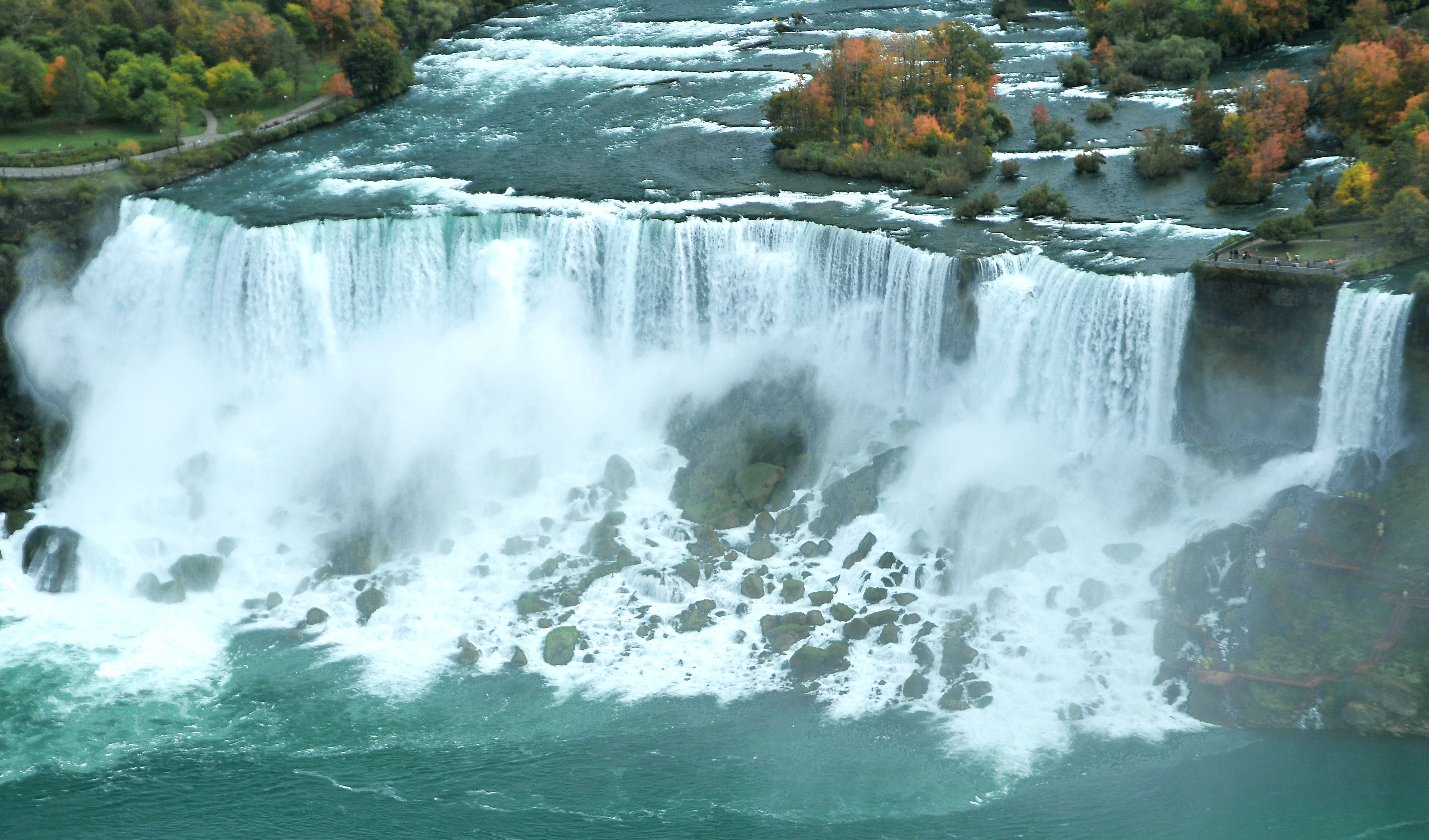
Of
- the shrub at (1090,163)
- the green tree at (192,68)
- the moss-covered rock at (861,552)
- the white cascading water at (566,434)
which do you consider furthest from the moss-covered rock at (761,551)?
the green tree at (192,68)

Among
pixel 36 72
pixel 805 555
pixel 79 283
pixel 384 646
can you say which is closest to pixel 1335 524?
pixel 805 555

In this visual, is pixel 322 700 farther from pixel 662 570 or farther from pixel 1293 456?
pixel 1293 456

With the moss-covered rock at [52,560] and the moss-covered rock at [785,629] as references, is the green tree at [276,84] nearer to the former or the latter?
the moss-covered rock at [52,560]

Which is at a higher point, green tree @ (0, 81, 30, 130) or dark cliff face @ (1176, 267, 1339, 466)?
green tree @ (0, 81, 30, 130)

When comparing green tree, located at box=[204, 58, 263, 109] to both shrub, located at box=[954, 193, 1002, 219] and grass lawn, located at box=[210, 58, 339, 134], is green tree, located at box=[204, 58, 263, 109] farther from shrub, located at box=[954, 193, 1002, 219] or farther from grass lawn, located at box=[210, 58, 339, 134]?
shrub, located at box=[954, 193, 1002, 219]

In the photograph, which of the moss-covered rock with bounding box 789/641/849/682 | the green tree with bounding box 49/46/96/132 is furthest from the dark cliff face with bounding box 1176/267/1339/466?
the green tree with bounding box 49/46/96/132

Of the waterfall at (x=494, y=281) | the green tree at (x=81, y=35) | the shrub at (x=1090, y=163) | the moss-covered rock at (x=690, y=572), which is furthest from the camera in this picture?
the green tree at (x=81, y=35)
